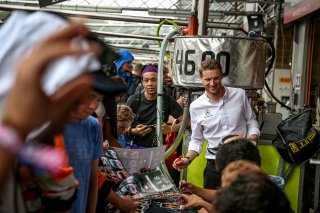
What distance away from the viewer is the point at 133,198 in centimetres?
287

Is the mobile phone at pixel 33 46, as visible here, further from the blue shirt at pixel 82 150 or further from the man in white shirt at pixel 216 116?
the man in white shirt at pixel 216 116

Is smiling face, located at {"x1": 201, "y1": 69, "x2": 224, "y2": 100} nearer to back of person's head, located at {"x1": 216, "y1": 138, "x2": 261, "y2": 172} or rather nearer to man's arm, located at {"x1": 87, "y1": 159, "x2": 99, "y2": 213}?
back of person's head, located at {"x1": 216, "y1": 138, "x2": 261, "y2": 172}

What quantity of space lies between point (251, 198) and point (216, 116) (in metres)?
2.60

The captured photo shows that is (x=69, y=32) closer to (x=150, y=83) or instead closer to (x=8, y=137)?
(x=8, y=137)

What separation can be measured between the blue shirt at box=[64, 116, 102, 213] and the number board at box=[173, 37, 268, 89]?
2542 mm

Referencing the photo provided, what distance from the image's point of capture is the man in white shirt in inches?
155

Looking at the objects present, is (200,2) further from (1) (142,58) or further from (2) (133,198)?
(1) (142,58)

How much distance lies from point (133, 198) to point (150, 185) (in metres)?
0.24

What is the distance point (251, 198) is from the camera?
1463 millimetres

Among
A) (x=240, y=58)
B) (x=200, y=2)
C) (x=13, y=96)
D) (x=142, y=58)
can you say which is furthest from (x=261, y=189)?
(x=142, y=58)

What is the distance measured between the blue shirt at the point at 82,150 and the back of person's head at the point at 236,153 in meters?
0.64

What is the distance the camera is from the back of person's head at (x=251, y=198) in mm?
1456

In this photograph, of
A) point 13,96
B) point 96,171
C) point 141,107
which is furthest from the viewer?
point 141,107

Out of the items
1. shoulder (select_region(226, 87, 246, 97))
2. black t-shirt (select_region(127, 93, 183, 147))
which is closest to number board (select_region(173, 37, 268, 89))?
shoulder (select_region(226, 87, 246, 97))
